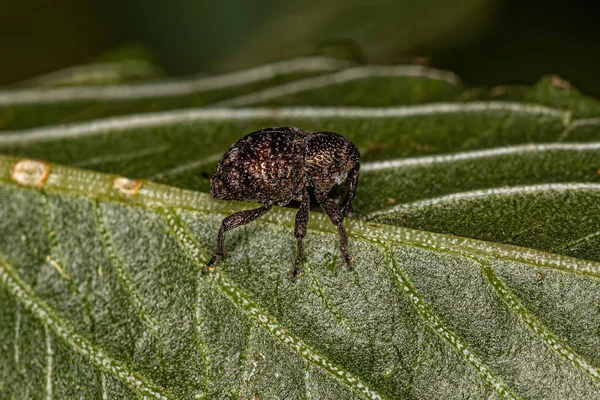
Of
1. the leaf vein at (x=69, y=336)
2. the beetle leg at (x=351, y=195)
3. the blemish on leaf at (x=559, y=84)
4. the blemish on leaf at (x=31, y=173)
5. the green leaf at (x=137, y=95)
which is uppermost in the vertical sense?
the blemish on leaf at (x=559, y=84)

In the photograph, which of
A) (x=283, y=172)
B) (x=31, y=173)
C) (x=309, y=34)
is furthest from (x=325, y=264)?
(x=309, y=34)

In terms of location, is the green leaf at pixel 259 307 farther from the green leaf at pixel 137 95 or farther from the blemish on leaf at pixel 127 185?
the green leaf at pixel 137 95

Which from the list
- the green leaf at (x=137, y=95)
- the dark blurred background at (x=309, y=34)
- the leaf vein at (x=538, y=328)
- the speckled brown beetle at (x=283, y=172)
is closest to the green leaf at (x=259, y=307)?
the leaf vein at (x=538, y=328)

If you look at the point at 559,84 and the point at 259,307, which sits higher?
the point at 559,84

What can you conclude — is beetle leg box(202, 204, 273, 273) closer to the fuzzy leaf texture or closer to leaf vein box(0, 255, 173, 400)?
the fuzzy leaf texture

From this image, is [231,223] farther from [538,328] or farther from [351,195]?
[538,328]

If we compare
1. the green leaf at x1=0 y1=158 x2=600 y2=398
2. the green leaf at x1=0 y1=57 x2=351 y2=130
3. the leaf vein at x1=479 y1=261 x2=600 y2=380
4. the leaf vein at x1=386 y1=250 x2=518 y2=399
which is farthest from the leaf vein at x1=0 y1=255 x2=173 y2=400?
the leaf vein at x1=479 y1=261 x2=600 y2=380

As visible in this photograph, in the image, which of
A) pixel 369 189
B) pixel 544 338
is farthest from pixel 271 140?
pixel 544 338

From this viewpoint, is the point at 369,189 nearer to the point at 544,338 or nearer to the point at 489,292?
the point at 489,292
